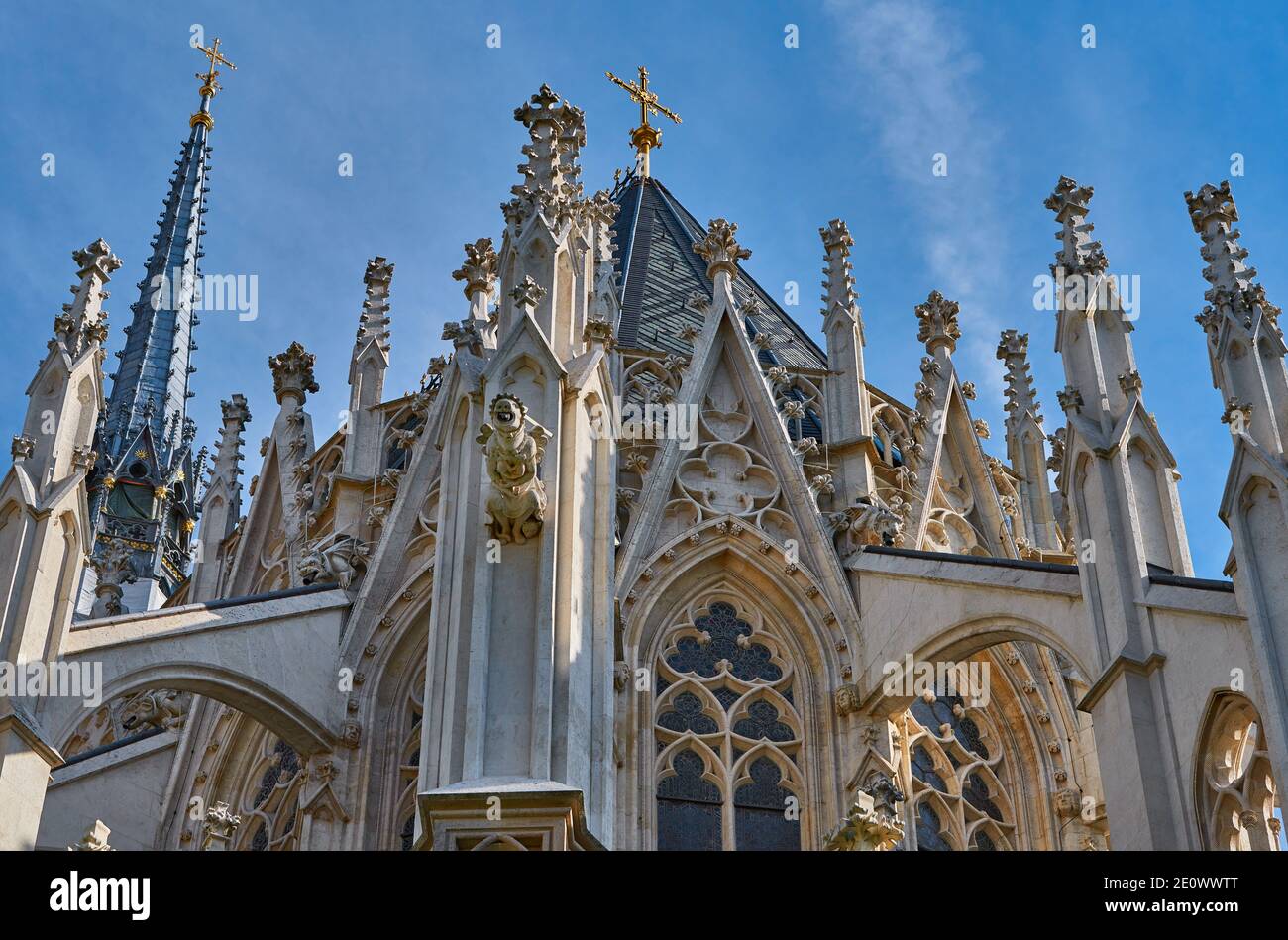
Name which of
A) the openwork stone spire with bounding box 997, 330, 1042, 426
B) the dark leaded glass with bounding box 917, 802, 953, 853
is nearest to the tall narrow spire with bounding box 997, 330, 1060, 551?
the openwork stone spire with bounding box 997, 330, 1042, 426

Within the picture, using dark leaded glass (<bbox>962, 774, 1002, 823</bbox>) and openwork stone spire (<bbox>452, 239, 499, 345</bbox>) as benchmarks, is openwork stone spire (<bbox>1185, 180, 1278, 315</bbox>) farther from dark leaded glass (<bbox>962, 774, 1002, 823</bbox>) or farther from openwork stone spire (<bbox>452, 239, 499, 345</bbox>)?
openwork stone spire (<bbox>452, 239, 499, 345</bbox>)

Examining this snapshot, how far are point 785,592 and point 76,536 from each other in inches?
291

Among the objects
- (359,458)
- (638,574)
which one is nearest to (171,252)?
(359,458)

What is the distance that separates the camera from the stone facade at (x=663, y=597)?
1438cm

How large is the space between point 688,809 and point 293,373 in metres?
8.57

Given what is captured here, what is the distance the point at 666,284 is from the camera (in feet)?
92.3

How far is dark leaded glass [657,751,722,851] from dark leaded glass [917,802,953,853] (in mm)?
2095

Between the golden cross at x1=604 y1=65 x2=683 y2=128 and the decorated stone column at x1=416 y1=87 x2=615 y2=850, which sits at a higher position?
the golden cross at x1=604 y1=65 x2=683 y2=128

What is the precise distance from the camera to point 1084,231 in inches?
760

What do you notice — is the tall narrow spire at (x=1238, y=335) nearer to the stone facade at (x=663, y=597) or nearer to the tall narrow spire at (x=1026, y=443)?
the stone facade at (x=663, y=597)

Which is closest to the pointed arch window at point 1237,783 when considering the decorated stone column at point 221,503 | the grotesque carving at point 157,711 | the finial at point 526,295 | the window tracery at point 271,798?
the finial at point 526,295

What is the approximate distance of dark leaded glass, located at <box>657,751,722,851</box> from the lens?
62.3ft

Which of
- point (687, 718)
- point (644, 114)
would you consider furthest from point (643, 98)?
point (687, 718)
